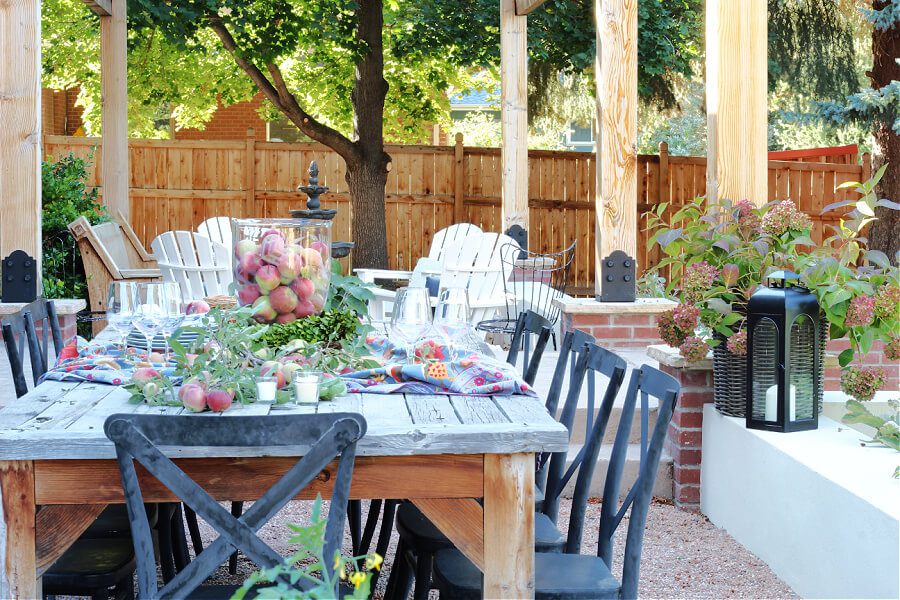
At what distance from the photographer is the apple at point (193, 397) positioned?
81.0 inches

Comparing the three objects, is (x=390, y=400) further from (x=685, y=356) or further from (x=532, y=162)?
(x=532, y=162)

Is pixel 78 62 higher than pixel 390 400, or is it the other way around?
pixel 78 62

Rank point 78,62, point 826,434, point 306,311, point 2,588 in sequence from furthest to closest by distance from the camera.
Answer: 1. point 78,62
2. point 826,434
3. point 306,311
4. point 2,588

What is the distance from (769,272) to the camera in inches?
143

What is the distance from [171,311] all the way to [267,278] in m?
0.33

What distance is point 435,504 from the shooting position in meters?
2.10

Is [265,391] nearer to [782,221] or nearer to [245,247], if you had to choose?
[245,247]

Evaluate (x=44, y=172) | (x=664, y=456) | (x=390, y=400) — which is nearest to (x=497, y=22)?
(x=44, y=172)

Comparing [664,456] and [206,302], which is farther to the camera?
[664,456]

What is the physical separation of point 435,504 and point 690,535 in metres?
1.94

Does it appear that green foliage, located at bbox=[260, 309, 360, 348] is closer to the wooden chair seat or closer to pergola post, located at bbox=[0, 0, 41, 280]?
pergola post, located at bbox=[0, 0, 41, 280]

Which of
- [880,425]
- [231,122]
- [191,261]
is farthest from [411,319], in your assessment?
[231,122]

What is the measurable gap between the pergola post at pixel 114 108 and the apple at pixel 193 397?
6.46 m

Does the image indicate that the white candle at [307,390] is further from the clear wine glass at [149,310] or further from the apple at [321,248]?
the clear wine glass at [149,310]
